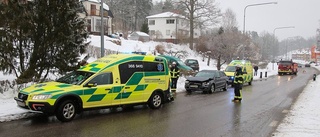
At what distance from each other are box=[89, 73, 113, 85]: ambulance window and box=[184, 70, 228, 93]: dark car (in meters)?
8.96

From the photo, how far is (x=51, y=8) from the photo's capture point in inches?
552

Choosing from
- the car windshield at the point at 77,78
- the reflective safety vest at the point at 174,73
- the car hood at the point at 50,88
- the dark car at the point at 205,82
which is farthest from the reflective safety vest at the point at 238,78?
the car hood at the point at 50,88

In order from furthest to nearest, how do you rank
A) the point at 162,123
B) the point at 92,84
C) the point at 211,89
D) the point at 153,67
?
the point at 211,89
the point at 153,67
the point at 92,84
the point at 162,123

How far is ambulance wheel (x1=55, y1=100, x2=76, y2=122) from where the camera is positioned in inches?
373

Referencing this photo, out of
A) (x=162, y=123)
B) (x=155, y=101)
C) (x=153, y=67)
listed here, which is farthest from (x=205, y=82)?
(x=162, y=123)

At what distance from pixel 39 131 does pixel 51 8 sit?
23.7 feet

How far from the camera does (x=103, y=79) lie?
1058 cm

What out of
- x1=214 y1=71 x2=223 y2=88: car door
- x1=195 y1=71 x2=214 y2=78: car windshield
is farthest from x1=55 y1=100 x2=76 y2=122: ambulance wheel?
x1=214 y1=71 x2=223 y2=88: car door

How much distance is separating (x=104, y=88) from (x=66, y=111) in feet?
4.74

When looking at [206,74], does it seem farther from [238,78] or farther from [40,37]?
[40,37]

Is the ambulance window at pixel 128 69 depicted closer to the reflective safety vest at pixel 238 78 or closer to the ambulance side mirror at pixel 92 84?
the ambulance side mirror at pixel 92 84

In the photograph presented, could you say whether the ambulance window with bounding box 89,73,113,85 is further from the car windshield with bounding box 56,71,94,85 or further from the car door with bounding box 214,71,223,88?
the car door with bounding box 214,71,223,88

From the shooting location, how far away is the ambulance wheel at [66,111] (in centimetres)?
947

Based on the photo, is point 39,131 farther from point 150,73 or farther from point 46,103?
point 150,73
